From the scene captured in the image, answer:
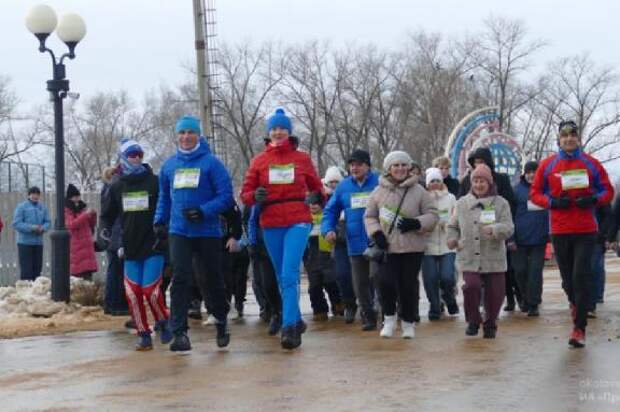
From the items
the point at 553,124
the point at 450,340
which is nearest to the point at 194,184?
the point at 450,340

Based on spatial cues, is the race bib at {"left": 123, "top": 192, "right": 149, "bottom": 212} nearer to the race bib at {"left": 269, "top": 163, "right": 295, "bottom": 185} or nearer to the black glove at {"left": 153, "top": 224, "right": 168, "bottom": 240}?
the black glove at {"left": 153, "top": 224, "right": 168, "bottom": 240}

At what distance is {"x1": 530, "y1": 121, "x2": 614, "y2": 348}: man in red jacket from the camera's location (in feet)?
33.9

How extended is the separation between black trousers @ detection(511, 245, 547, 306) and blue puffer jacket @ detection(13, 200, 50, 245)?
844 centimetres

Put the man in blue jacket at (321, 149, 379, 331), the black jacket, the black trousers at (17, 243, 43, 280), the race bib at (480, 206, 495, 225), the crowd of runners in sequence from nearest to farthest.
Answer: the crowd of runners → the black jacket → the race bib at (480, 206, 495, 225) → the man in blue jacket at (321, 149, 379, 331) → the black trousers at (17, 243, 43, 280)

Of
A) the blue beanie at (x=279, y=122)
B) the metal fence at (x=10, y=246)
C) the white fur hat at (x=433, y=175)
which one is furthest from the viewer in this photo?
the metal fence at (x=10, y=246)

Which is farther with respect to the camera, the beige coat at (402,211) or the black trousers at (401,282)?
the black trousers at (401,282)

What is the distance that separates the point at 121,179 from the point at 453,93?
57304mm

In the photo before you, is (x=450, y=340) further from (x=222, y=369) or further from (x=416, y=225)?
(x=222, y=369)

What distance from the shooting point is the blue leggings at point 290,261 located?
10555 millimetres

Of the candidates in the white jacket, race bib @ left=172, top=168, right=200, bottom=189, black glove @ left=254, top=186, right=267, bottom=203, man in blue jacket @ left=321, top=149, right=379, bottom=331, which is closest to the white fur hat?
the white jacket

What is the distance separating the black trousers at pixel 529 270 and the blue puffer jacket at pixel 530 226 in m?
0.08

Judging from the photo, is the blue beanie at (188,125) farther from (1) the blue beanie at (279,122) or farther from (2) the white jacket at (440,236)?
(2) the white jacket at (440,236)

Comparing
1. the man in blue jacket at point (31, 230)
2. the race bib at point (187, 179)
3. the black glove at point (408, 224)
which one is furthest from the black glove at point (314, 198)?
the man in blue jacket at point (31, 230)

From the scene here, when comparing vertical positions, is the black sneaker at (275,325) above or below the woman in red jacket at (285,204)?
below
